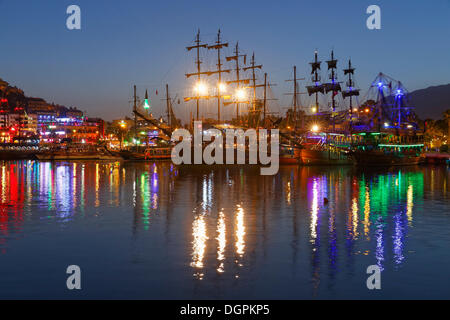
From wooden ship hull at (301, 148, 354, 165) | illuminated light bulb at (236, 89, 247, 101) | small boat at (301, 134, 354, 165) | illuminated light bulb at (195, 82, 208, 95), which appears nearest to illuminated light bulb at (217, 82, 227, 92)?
illuminated light bulb at (195, 82, 208, 95)

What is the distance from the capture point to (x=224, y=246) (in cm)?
1597

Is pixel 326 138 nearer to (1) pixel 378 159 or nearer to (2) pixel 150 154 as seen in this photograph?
(1) pixel 378 159

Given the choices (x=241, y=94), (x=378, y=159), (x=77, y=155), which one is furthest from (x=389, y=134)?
(x=77, y=155)

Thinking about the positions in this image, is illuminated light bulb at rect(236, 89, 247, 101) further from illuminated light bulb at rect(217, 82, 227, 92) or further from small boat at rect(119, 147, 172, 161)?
small boat at rect(119, 147, 172, 161)

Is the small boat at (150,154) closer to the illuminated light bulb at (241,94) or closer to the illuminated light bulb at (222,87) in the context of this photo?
the illuminated light bulb at (222,87)

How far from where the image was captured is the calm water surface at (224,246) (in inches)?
467

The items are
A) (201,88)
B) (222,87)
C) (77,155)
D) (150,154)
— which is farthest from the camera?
(77,155)

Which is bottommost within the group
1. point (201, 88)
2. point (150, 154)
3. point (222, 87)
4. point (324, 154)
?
point (324, 154)

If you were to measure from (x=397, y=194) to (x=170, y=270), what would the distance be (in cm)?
2396

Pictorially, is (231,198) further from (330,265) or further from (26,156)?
(26,156)

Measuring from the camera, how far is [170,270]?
13.2 meters

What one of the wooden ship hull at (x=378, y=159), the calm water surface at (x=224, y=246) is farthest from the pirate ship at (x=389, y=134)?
the calm water surface at (x=224, y=246)
